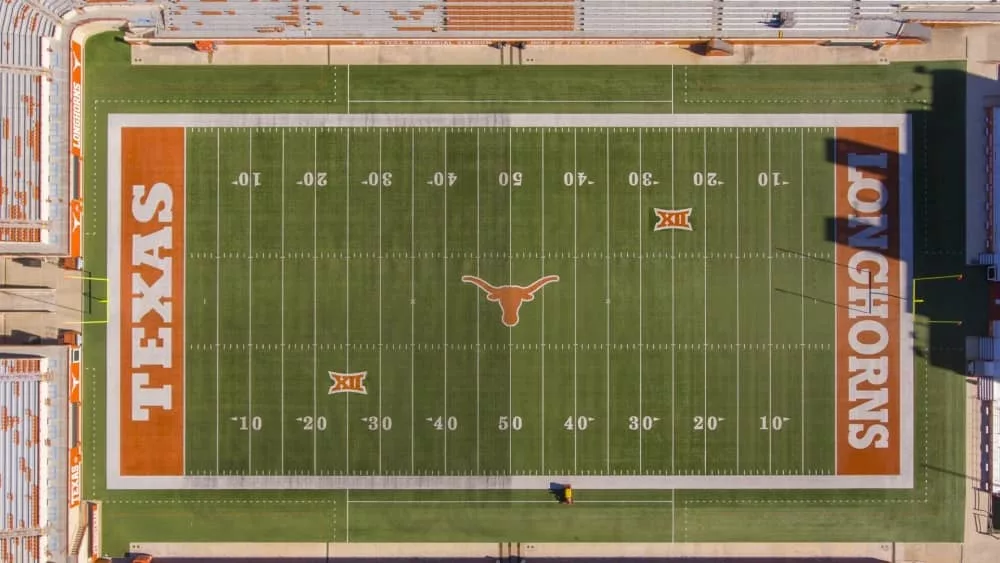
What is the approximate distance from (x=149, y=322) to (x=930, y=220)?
3020cm

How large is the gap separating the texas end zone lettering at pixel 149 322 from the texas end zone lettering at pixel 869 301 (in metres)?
25.5

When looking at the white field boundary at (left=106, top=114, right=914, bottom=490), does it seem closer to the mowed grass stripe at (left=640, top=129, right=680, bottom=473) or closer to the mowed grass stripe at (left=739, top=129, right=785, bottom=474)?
the mowed grass stripe at (left=739, top=129, right=785, bottom=474)

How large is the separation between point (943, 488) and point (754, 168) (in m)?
14.2

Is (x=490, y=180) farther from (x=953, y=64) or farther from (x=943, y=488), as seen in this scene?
(x=943, y=488)

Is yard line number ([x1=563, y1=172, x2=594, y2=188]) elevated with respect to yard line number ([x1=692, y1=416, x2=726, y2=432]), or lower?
elevated

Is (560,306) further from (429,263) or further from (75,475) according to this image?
(75,475)

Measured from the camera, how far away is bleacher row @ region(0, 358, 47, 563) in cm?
2038

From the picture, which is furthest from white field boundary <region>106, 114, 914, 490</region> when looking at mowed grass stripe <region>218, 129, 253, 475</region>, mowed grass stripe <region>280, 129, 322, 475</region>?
mowed grass stripe <region>280, 129, 322, 475</region>

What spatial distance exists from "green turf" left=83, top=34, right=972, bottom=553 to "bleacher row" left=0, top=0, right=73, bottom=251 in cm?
152

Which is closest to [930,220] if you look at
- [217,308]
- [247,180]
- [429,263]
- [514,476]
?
[514,476]

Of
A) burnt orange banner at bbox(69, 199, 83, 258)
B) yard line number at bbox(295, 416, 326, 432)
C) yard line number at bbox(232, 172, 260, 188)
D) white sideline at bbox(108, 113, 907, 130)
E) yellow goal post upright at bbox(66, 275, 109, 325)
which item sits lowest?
yard line number at bbox(295, 416, 326, 432)

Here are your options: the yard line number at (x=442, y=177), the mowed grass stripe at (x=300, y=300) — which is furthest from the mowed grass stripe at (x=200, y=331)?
the yard line number at (x=442, y=177)

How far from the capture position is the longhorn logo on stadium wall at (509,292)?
21484 millimetres

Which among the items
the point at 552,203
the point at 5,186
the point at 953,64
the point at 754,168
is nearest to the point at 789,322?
the point at 754,168
